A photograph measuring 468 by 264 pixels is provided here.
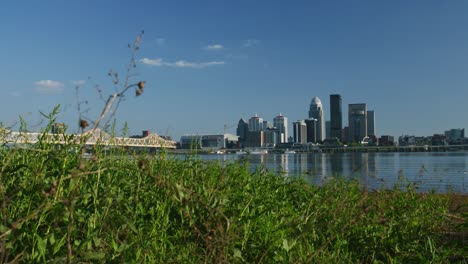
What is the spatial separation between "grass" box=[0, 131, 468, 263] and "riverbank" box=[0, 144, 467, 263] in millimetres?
10

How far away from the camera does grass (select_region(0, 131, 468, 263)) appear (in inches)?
102

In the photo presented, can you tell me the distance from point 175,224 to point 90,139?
148 centimetres

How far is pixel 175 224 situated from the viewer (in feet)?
12.2

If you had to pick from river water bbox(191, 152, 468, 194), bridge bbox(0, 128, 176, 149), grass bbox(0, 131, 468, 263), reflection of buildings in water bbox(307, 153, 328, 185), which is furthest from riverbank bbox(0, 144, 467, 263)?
reflection of buildings in water bbox(307, 153, 328, 185)

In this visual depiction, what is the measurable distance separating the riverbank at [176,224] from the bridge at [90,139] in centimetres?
18

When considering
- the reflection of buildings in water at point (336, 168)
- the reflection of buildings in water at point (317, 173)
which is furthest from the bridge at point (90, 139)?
the reflection of buildings in water at point (336, 168)

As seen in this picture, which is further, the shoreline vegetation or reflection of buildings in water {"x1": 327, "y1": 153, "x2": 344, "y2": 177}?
reflection of buildings in water {"x1": 327, "y1": 153, "x2": 344, "y2": 177}

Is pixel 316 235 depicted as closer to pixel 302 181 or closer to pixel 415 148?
pixel 302 181

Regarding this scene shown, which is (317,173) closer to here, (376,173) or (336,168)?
(376,173)

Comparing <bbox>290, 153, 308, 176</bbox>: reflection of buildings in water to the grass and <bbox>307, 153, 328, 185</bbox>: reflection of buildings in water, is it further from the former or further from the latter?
the grass

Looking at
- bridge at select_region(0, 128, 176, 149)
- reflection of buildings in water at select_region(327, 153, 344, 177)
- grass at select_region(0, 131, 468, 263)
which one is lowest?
reflection of buildings in water at select_region(327, 153, 344, 177)

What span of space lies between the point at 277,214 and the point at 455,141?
109786mm

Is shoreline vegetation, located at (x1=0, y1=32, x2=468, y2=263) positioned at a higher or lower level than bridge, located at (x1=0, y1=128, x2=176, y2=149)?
lower

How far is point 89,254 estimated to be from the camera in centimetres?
248
